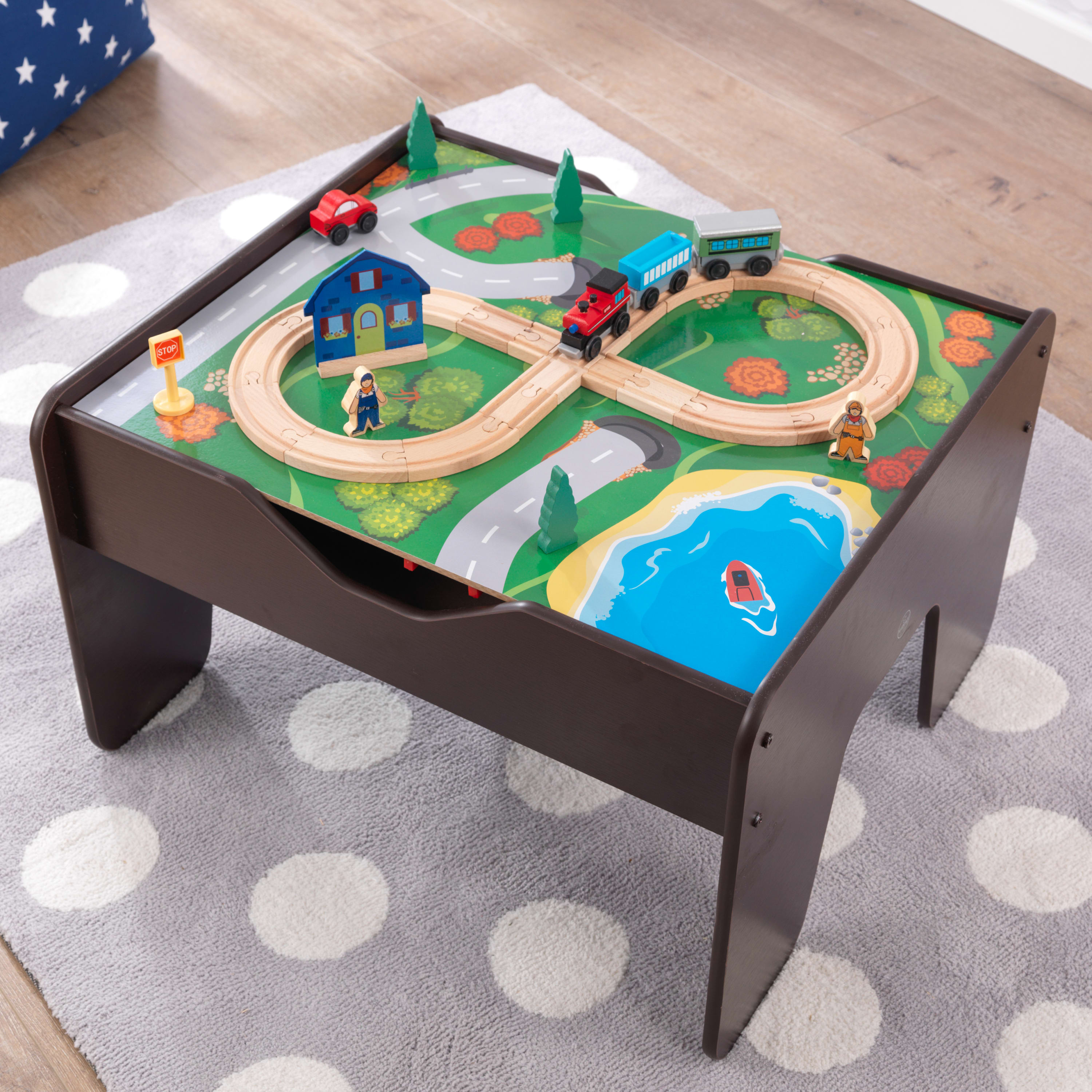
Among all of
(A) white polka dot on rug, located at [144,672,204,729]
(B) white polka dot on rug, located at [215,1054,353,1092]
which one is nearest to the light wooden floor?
(A) white polka dot on rug, located at [144,672,204,729]

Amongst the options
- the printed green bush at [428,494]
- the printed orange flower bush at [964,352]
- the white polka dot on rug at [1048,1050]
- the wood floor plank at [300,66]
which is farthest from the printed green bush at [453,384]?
the wood floor plank at [300,66]

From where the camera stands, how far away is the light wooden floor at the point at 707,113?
213 cm

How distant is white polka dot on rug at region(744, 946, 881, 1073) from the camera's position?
1.11 metres

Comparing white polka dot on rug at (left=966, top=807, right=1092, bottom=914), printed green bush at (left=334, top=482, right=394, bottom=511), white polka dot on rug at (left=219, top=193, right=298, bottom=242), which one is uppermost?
printed green bush at (left=334, top=482, right=394, bottom=511)

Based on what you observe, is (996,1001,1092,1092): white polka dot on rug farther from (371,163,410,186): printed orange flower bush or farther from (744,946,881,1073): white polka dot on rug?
(371,163,410,186): printed orange flower bush

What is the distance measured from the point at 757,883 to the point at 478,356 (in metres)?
0.53

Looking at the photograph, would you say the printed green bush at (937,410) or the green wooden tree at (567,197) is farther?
the green wooden tree at (567,197)

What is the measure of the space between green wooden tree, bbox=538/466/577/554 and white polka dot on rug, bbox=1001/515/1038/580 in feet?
2.51

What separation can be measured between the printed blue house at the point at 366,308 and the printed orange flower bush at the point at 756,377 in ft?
0.95

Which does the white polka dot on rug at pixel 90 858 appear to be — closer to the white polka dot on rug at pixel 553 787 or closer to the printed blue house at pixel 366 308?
the white polka dot on rug at pixel 553 787

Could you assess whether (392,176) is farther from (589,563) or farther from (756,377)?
(589,563)

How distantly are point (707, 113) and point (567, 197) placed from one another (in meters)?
1.21

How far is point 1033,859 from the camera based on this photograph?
49.9 inches

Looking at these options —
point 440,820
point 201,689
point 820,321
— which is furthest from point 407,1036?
point 820,321
